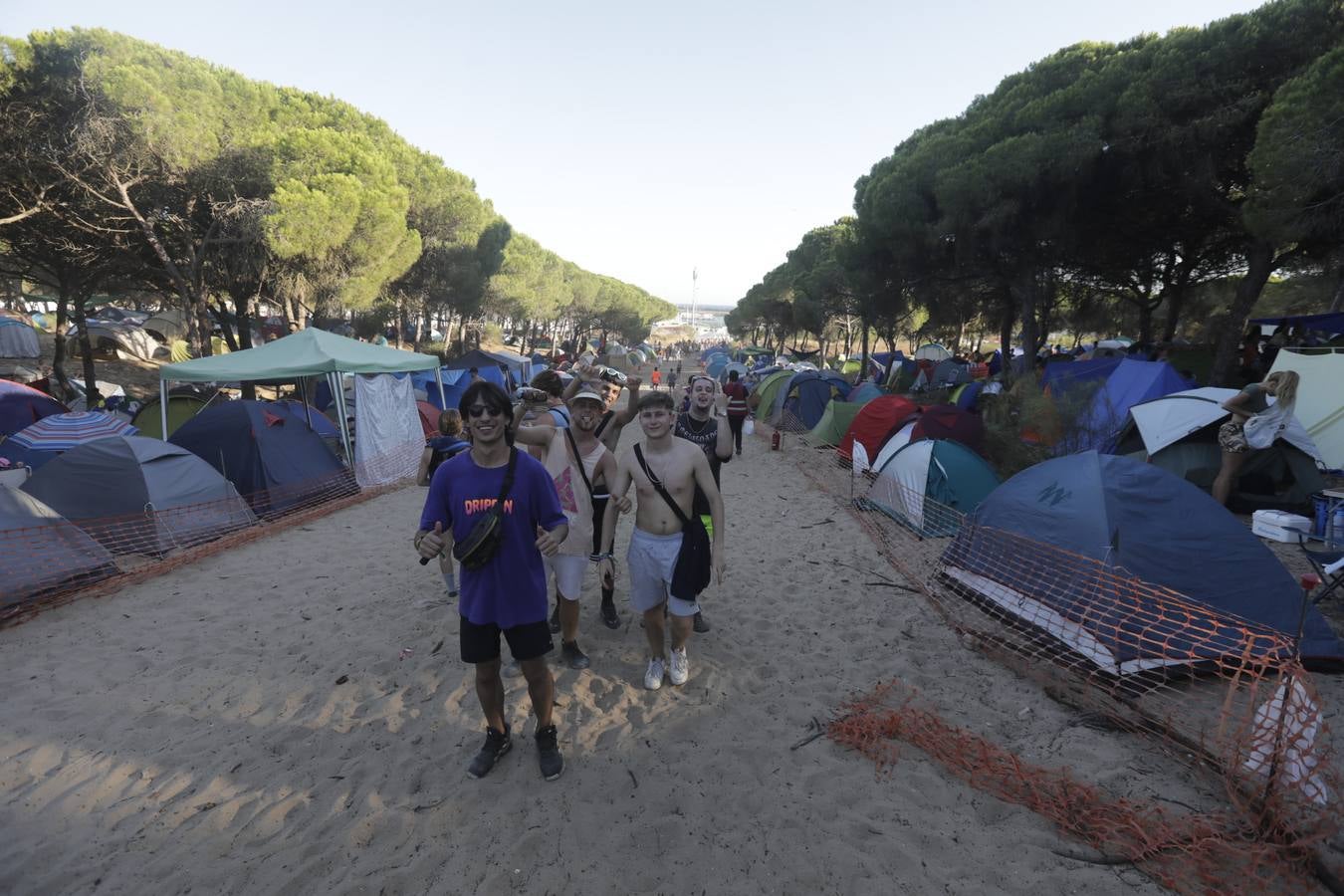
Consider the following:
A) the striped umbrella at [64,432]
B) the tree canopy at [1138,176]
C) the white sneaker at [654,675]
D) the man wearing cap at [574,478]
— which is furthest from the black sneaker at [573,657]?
the tree canopy at [1138,176]

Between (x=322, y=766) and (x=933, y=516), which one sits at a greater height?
(x=933, y=516)

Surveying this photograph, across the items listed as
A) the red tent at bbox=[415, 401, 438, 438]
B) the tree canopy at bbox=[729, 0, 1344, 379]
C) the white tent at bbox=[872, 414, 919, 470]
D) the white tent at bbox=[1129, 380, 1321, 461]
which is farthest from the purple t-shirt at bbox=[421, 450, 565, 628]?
the tree canopy at bbox=[729, 0, 1344, 379]

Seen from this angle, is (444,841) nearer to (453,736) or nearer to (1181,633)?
(453,736)

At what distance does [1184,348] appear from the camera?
1373cm

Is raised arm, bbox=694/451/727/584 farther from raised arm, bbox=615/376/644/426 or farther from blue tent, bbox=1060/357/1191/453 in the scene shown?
blue tent, bbox=1060/357/1191/453

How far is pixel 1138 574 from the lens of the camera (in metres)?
3.77

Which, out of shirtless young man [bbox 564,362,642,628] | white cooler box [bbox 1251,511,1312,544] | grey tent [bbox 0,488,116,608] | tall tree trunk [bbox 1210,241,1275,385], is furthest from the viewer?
tall tree trunk [bbox 1210,241,1275,385]

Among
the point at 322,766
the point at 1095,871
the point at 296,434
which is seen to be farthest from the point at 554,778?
the point at 296,434

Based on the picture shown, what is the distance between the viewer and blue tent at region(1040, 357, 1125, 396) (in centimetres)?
1051

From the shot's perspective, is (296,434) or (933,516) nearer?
(933,516)

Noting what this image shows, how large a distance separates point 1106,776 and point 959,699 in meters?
0.79

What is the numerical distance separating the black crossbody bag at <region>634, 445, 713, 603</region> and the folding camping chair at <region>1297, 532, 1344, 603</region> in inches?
163

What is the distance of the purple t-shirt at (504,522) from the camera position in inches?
91.7

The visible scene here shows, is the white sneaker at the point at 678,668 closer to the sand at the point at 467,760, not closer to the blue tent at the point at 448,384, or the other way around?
the sand at the point at 467,760
